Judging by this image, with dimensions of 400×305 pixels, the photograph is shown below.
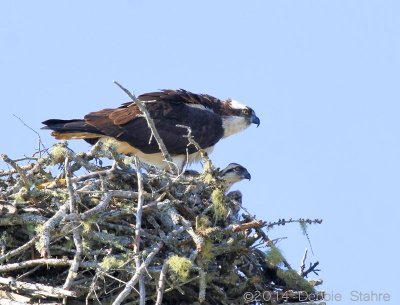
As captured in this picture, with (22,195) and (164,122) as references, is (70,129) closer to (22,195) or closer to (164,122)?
(164,122)

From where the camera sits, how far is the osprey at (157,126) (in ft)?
34.0

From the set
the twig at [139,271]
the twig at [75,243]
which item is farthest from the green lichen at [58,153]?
the twig at [139,271]

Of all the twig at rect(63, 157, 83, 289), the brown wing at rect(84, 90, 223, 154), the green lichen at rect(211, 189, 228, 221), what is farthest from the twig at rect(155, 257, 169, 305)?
the brown wing at rect(84, 90, 223, 154)

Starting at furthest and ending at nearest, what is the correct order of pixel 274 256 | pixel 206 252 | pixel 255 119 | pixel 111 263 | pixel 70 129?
pixel 255 119
pixel 70 129
pixel 274 256
pixel 206 252
pixel 111 263

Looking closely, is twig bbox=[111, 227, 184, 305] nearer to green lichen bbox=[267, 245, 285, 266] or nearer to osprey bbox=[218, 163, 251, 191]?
green lichen bbox=[267, 245, 285, 266]

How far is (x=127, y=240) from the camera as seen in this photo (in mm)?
7090

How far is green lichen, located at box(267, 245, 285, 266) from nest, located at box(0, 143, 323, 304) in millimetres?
11

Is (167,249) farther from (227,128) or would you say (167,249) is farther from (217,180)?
(227,128)

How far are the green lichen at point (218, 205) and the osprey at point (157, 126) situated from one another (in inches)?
98.7

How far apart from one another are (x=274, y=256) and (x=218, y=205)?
0.58 meters

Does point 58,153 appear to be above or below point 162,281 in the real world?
above

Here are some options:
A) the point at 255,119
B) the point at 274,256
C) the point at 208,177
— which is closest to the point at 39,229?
the point at 208,177

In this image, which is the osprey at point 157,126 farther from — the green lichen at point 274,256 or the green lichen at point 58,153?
the green lichen at point 274,256

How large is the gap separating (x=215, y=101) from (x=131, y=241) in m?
4.52
